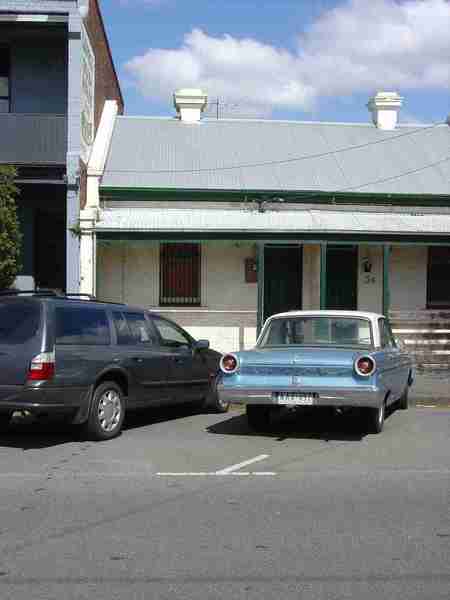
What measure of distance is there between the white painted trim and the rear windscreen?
367 inches

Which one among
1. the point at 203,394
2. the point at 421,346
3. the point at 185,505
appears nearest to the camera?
the point at 185,505

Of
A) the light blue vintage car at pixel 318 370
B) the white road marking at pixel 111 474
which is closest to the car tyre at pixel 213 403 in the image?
the light blue vintage car at pixel 318 370

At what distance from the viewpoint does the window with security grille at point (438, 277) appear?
66.4 ft

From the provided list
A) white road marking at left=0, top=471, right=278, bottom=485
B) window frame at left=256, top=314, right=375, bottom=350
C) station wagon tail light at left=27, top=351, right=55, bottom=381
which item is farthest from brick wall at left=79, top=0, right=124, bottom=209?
white road marking at left=0, top=471, right=278, bottom=485

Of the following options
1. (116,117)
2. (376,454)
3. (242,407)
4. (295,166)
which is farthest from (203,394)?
(116,117)

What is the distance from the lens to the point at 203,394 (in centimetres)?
1209

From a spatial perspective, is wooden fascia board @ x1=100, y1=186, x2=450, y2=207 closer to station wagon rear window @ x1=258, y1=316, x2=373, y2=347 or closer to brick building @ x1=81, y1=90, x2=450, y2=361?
brick building @ x1=81, y1=90, x2=450, y2=361

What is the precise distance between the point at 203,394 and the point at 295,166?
9.59 metres

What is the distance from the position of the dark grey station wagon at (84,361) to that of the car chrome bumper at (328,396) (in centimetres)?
135

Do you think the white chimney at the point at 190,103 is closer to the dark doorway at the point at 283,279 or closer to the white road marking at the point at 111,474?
the dark doorway at the point at 283,279

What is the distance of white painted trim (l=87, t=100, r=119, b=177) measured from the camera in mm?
18609

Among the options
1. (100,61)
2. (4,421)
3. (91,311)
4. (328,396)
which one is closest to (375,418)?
(328,396)

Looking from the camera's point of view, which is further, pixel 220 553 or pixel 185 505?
pixel 185 505

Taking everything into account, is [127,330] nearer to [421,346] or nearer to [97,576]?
[97,576]
